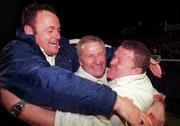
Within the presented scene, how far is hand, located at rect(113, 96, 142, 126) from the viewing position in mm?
1635

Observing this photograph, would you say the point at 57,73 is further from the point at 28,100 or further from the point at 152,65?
the point at 152,65

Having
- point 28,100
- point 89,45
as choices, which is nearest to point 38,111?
point 28,100

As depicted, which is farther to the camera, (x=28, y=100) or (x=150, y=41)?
(x=150, y=41)

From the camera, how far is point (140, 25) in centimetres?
612

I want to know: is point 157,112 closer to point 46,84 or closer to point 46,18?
point 46,84

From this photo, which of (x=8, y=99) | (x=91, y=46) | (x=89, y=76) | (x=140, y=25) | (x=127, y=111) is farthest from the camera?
(x=140, y=25)

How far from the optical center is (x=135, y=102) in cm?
185

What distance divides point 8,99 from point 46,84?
32cm

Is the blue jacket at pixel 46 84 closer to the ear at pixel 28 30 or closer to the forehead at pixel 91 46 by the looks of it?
the ear at pixel 28 30

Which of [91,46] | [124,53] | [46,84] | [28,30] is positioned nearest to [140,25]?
[91,46]

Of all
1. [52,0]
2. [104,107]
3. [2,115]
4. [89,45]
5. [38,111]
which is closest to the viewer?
[104,107]

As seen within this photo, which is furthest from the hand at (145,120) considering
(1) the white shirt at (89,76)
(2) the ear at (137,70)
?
(1) the white shirt at (89,76)

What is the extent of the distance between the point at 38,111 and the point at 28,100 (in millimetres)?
79

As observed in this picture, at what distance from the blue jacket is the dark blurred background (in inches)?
136
